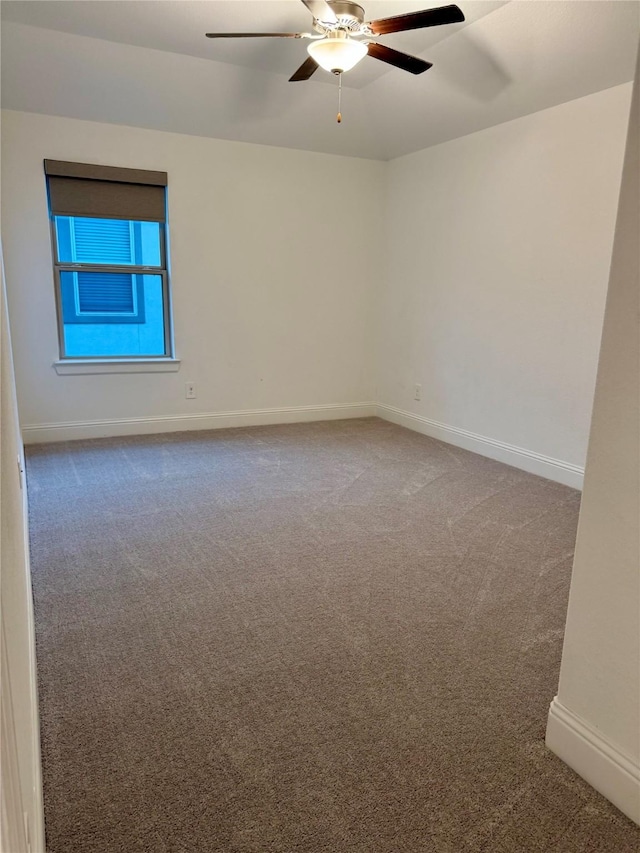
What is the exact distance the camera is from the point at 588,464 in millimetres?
1390

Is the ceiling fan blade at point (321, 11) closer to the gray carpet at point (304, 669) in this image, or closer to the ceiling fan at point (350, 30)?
the ceiling fan at point (350, 30)

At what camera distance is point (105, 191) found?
14.7 feet

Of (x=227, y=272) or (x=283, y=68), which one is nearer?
(x=283, y=68)

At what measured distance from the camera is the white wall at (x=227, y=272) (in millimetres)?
4324

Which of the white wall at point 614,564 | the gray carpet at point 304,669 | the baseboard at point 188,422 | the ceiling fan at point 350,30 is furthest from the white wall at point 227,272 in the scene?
the white wall at point 614,564

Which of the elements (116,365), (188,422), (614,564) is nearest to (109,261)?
(116,365)

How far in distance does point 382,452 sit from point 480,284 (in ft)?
5.04

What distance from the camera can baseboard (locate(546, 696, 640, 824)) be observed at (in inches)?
53.2

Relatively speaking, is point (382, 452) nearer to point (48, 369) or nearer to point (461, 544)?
point (461, 544)

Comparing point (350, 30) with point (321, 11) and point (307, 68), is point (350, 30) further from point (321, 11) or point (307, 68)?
point (307, 68)

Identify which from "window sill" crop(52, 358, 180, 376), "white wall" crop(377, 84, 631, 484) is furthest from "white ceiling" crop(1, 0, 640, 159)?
"window sill" crop(52, 358, 180, 376)

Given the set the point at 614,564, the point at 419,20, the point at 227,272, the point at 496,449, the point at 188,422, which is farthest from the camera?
the point at 188,422

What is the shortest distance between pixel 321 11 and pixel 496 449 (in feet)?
10.2

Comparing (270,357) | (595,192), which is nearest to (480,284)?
(595,192)
